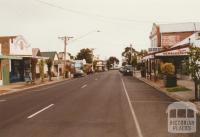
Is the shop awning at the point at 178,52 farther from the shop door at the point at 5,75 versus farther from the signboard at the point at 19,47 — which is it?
the signboard at the point at 19,47

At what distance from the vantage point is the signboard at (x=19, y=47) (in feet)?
153

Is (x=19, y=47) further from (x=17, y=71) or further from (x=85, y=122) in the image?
(x=85, y=122)

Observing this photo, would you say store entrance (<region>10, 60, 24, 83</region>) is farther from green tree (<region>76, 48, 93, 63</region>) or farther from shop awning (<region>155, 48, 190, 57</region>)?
green tree (<region>76, 48, 93, 63</region>)

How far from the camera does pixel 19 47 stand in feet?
161

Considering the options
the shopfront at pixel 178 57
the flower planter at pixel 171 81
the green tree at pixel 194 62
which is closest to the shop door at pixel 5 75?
the shopfront at pixel 178 57

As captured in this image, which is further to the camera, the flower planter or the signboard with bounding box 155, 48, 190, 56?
the signboard with bounding box 155, 48, 190, 56

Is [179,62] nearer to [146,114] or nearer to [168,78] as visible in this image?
[168,78]

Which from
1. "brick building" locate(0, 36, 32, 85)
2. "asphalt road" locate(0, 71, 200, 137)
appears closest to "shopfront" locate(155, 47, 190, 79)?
"asphalt road" locate(0, 71, 200, 137)

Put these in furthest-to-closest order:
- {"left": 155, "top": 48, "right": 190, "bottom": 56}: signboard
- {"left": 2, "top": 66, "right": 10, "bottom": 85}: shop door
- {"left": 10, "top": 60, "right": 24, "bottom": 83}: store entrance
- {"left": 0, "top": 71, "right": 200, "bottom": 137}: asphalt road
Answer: {"left": 10, "top": 60, "right": 24, "bottom": 83}: store entrance
{"left": 2, "top": 66, "right": 10, "bottom": 85}: shop door
{"left": 155, "top": 48, "right": 190, "bottom": 56}: signboard
{"left": 0, "top": 71, "right": 200, "bottom": 137}: asphalt road

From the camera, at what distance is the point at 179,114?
45.2 ft

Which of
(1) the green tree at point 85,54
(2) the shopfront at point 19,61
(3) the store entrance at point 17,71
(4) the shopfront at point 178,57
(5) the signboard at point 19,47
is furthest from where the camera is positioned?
(1) the green tree at point 85,54

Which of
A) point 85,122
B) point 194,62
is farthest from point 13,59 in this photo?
point 85,122

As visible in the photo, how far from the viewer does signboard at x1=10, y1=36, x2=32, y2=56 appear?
46.7m

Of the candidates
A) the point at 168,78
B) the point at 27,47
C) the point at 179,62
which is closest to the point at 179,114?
the point at 168,78
